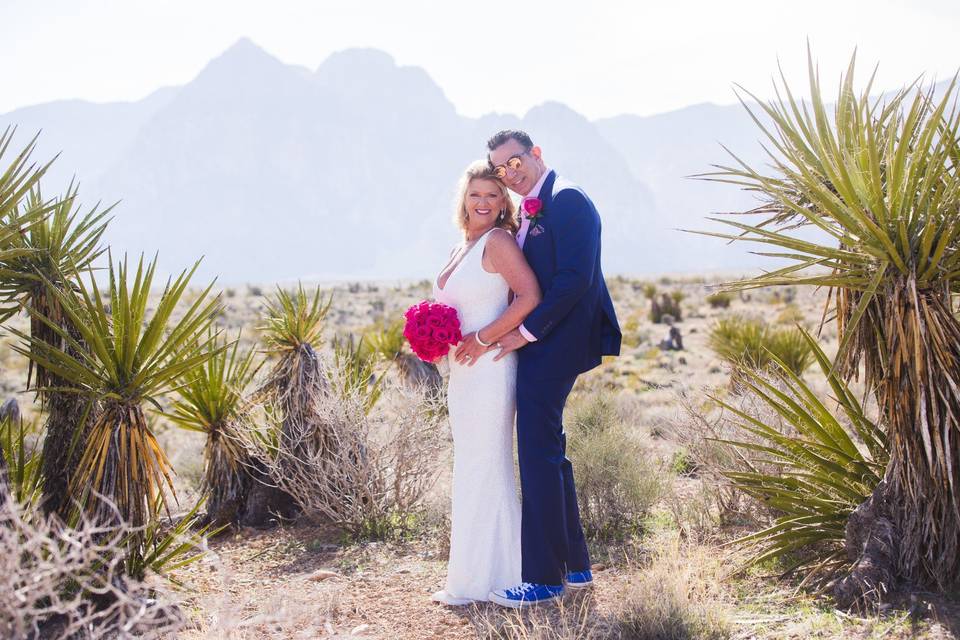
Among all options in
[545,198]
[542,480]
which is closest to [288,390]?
[542,480]

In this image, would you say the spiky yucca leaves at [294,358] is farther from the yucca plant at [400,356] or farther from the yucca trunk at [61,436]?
the yucca plant at [400,356]

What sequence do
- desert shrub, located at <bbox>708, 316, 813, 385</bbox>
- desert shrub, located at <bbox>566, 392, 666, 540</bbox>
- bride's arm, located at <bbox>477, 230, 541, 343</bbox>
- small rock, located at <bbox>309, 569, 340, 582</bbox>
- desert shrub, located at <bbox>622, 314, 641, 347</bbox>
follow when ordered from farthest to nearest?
desert shrub, located at <bbox>622, 314, 641, 347</bbox> < desert shrub, located at <bbox>708, 316, 813, 385</bbox> < desert shrub, located at <bbox>566, 392, 666, 540</bbox> < small rock, located at <bbox>309, 569, 340, 582</bbox> < bride's arm, located at <bbox>477, 230, 541, 343</bbox>

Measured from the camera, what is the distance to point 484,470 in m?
4.66

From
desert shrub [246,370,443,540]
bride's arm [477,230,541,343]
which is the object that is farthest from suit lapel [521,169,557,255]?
desert shrub [246,370,443,540]

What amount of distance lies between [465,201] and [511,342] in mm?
851

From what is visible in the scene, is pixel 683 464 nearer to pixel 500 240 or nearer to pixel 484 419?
pixel 484 419

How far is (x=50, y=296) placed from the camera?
4695mm

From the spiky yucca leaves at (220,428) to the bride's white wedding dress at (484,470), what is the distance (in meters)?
2.61

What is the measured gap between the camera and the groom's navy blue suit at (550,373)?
4.50 m

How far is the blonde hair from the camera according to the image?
15.4ft

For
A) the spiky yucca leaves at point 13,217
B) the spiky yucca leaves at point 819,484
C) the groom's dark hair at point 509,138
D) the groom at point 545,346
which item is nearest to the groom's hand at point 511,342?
the groom at point 545,346

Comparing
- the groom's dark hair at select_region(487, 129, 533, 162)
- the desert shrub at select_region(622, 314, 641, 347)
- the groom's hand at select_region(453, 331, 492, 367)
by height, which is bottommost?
the desert shrub at select_region(622, 314, 641, 347)

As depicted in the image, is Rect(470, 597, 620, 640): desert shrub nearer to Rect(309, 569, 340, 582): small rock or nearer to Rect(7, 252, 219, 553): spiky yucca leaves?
Rect(309, 569, 340, 582): small rock

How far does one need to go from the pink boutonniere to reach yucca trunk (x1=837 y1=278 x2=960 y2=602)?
5.63 feet
